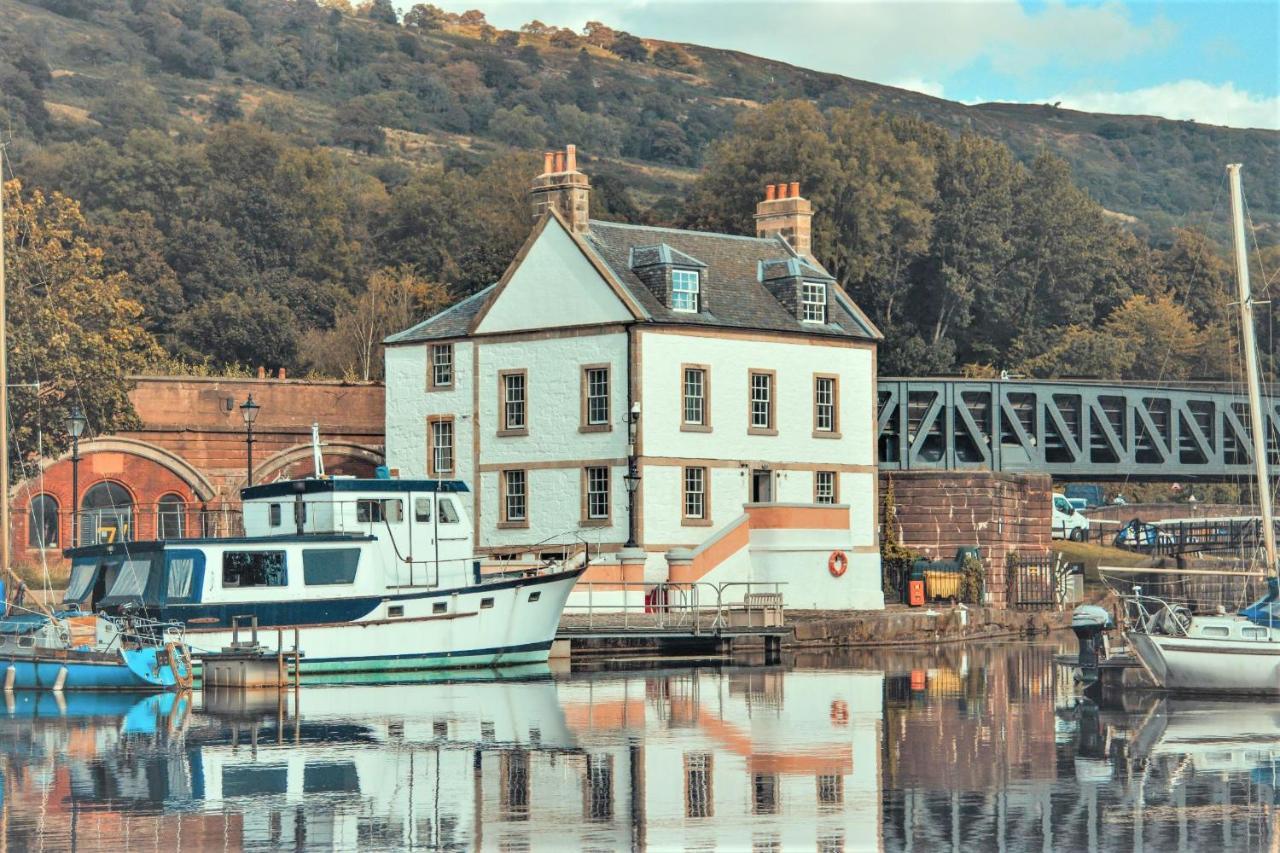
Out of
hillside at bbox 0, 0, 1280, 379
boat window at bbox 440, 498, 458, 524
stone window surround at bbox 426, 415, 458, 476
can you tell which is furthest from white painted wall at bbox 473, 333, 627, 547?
hillside at bbox 0, 0, 1280, 379

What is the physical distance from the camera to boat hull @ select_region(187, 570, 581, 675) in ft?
132

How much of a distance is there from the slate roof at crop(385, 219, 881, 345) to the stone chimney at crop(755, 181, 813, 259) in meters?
0.58

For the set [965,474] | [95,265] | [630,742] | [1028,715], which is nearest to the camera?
[630,742]

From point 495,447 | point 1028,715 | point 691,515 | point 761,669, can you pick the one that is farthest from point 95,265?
point 1028,715

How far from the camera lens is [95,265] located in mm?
68312

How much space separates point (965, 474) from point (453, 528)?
22.7 m

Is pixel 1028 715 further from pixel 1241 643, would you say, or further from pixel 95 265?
pixel 95 265

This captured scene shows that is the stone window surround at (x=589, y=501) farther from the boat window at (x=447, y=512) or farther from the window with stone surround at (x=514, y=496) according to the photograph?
the boat window at (x=447, y=512)

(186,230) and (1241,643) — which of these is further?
(186,230)

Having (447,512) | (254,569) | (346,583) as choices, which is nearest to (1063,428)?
(447,512)

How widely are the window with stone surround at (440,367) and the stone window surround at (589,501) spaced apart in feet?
18.5

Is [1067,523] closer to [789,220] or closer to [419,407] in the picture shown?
[789,220]

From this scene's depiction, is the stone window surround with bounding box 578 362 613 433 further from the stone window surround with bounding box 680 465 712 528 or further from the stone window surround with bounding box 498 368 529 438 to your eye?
the stone window surround with bounding box 680 465 712 528

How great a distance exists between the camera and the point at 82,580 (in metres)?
41.6
